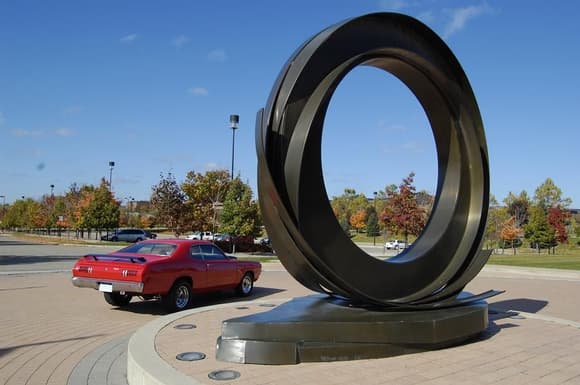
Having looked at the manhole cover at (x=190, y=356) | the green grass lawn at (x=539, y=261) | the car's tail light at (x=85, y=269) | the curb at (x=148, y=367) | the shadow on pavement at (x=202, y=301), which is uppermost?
the car's tail light at (x=85, y=269)

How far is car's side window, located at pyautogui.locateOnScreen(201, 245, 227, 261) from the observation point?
39.1 feet

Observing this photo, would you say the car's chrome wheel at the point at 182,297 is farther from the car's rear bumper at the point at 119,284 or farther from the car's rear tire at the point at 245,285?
the car's rear tire at the point at 245,285

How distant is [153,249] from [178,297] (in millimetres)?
1292

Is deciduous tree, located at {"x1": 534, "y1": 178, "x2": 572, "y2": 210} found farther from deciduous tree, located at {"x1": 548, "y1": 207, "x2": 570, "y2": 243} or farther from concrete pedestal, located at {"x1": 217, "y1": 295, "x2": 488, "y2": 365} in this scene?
concrete pedestal, located at {"x1": 217, "y1": 295, "x2": 488, "y2": 365}

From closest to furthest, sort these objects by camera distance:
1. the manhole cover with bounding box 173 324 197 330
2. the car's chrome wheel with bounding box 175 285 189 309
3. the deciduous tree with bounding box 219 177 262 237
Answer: the manhole cover with bounding box 173 324 197 330
the car's chrome wheel with bounding box 175 285 189 309
the deciduous tree with bounding box 219 177 262 237

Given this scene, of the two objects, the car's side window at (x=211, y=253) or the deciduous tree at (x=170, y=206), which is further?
the deciduous tree at (x=170, y=206)

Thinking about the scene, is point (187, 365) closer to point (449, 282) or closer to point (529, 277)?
point (449, 282)

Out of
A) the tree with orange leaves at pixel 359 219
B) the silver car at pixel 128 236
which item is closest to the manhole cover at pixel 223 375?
the silver car at pixel 128 236

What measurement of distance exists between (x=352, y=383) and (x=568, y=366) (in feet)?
9.23

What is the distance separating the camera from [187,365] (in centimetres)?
557

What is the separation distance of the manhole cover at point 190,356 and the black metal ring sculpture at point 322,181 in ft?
5.14

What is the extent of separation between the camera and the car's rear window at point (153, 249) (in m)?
11.1

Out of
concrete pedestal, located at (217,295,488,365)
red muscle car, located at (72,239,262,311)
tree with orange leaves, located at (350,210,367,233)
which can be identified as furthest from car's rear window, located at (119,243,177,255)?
tree with orange leaves, located at (350,210,367,233)

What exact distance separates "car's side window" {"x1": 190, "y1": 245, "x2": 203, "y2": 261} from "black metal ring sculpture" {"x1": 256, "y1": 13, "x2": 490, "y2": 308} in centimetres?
509
